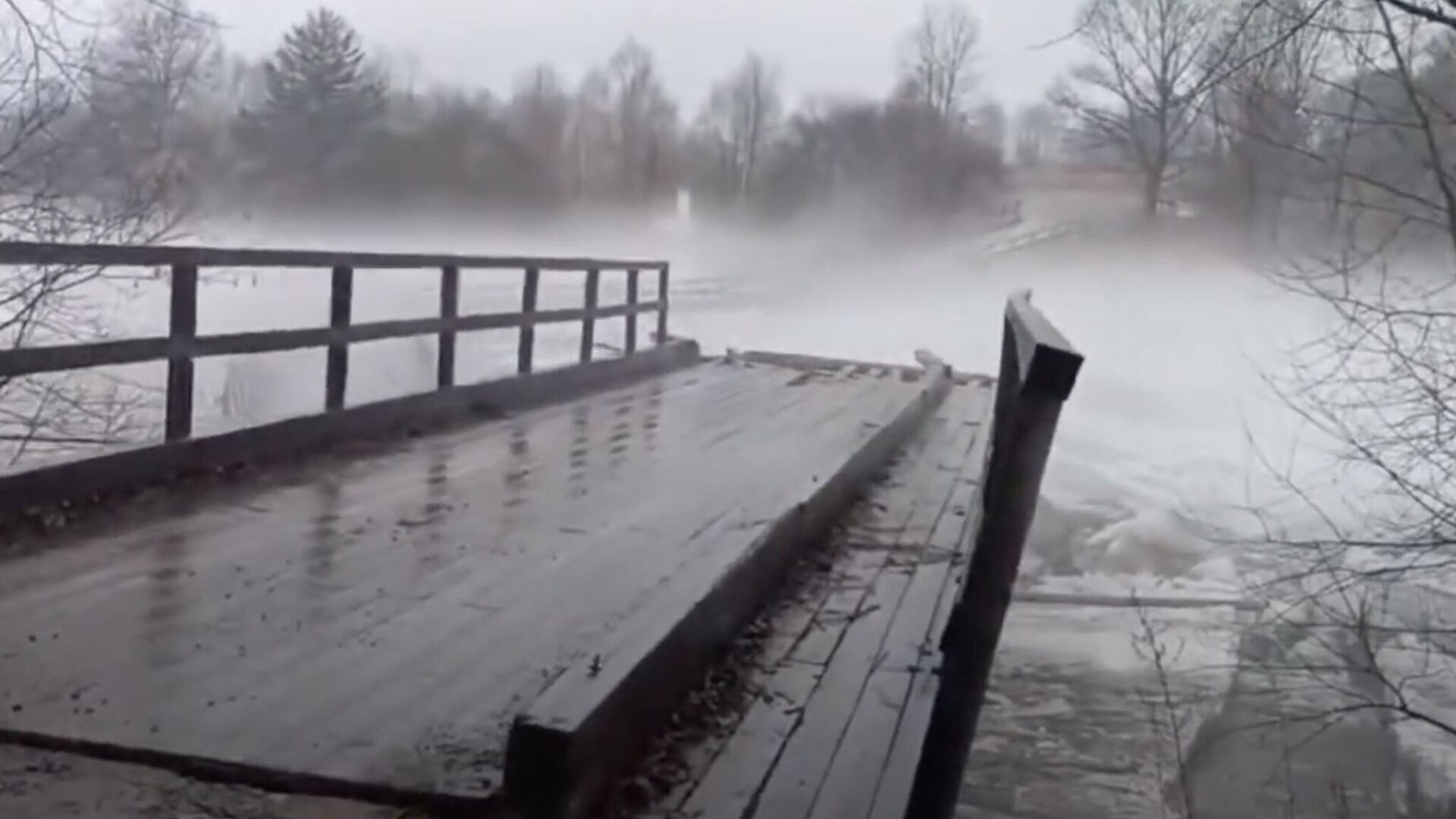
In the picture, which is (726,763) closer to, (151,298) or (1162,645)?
(1162,645)

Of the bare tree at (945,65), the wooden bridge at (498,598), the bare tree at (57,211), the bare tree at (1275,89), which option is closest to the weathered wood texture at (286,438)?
the wooden bridge at (498,598)

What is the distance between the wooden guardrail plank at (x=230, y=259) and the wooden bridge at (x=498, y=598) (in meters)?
0.01

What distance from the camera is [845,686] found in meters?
2.95

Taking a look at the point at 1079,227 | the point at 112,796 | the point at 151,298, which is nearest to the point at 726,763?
the point at 112,796

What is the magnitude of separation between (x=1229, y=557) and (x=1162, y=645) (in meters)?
2.72

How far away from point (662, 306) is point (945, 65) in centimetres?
593

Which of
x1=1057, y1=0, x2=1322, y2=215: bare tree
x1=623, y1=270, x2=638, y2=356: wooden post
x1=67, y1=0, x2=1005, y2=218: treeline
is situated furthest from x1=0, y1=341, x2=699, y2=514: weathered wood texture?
x1=1057, y1=0, x2=1322, y2=215: bare tree

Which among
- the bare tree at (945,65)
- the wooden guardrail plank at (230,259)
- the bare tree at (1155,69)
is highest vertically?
the bare tree at (945,65)

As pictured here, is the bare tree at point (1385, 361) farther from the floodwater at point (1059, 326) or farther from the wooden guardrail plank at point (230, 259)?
the wooden guardrail plank at point (230, 259)

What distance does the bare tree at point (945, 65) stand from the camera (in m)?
14.9

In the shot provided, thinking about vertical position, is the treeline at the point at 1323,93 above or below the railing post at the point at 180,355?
above

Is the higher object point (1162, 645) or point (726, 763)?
point (726, 763)

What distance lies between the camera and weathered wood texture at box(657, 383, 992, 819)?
2.37 meters

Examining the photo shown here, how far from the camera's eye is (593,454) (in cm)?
571
